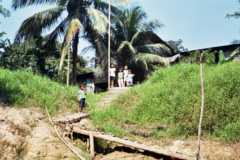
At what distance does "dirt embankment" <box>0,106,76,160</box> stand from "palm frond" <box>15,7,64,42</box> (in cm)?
860

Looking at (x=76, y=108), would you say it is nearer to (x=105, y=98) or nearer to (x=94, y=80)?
(x=105, y=98)

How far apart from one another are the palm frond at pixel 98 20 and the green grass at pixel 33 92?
4.79 meters

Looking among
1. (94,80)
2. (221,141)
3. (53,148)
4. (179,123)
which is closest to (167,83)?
(179,123)

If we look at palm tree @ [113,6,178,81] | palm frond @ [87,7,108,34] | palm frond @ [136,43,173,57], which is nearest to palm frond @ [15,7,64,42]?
palm frond @ [87,7,108,34]

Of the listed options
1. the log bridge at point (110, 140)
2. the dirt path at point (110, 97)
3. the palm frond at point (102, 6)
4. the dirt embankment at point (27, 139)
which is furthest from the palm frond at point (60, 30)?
the log bridge at point (110, 140)

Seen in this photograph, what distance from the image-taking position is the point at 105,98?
67.9 feet

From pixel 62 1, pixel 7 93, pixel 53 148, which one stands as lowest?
pixel 53 148

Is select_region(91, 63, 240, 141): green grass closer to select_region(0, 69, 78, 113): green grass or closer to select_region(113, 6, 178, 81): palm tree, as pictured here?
select_region(0, 69, 78, 113): green grass

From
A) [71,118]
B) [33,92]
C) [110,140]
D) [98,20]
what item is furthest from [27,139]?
[98,20]

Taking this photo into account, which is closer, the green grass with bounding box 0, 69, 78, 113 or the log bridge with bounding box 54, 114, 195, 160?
the log bridge with bounding box 54, 114, 195, 160

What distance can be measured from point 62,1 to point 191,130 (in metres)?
11.7

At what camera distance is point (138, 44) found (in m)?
28.6

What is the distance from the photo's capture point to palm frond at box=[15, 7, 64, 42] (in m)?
25.1

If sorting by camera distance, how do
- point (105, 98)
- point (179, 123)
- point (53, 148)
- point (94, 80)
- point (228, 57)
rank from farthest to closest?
point (94, 80)
point (228, 57)
point (105, 98)
point (179, 123)
point (53, 148)
